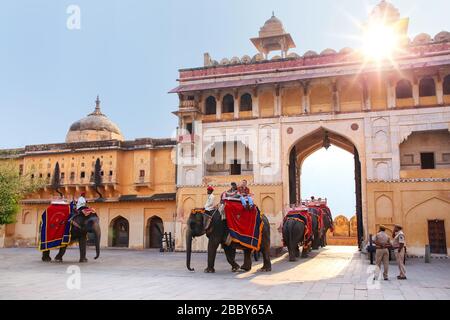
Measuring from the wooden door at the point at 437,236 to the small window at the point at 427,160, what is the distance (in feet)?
8.61

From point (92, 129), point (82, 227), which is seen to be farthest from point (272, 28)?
point (82, 227)

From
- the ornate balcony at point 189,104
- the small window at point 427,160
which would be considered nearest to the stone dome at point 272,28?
the ornate balcony at point 189,104

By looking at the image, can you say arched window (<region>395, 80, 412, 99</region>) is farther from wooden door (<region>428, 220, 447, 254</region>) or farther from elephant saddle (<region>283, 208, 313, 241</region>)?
elephant saddle (<region>283, 208, 313, 241</region>)

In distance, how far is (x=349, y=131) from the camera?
18.6m

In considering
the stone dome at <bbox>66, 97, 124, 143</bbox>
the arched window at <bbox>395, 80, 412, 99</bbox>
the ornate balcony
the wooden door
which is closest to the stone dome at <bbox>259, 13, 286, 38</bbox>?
the ornate balcony

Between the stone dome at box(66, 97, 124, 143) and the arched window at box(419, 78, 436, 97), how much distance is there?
19495 millimetres

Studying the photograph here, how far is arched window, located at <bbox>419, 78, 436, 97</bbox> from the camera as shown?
59.8 ft

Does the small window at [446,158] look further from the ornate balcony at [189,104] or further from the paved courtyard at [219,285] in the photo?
the ornate balcony at [189,104]

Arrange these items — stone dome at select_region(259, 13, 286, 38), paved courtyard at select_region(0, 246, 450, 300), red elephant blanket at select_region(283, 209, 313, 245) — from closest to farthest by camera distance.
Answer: paved courtyard at select_region(0, 246, 450, 300)
red elephant blanket at select_region(283, 209, 313, 245)
stone dome at select_region(259, 13, 286, 38)

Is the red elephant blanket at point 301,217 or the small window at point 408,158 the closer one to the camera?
the red elephant blanket at point 301,217

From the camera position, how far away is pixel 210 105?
69.7ft

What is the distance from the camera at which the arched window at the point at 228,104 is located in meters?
21.0
